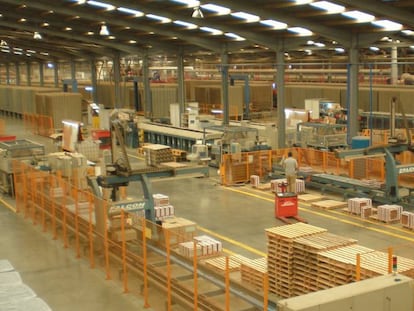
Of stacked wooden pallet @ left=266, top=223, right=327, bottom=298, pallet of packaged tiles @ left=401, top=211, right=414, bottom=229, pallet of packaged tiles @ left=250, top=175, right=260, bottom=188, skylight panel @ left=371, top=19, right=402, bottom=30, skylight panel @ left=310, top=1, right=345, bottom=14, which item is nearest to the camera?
stacked wooden pallet @ left=266, top=223, right=327, bottom=298

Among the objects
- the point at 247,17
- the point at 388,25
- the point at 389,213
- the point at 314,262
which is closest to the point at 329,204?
the point at 389,213

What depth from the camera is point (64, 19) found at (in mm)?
32594

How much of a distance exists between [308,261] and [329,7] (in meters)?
12.9

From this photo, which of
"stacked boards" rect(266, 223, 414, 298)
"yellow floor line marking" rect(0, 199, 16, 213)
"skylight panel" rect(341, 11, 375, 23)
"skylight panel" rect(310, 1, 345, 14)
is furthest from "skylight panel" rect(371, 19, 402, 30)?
"yellow floor line marking" rect(0, 199, 16, 213)

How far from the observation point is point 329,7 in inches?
859

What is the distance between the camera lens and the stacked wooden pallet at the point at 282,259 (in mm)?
11750

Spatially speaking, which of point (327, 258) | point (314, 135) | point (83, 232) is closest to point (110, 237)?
point (83, 232)

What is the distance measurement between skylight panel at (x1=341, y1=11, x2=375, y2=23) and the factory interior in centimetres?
8

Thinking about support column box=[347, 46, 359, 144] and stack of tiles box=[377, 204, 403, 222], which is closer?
stack of tiles box=[377, 204, 403, 222]

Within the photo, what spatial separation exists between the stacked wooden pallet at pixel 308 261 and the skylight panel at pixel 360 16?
12.4 metres

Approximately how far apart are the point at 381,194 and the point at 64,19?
66.1 ft

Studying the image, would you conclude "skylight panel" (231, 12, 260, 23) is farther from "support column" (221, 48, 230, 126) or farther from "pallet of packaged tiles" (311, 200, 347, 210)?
"pallet of packaged tiles" (311, 200, 347, 210)

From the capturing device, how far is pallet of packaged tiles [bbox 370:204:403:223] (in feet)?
59.5

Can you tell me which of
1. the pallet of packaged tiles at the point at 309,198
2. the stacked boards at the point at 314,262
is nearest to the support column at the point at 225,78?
the pallet of packaged tiles at the point at 309,198
